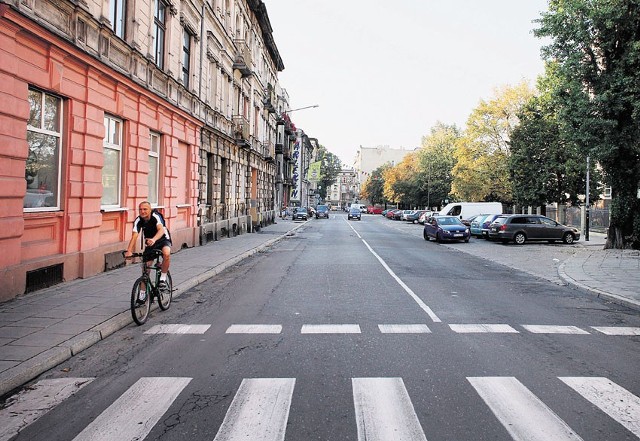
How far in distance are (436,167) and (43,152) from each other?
206 ft

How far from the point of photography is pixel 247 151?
Answer: 30031mm

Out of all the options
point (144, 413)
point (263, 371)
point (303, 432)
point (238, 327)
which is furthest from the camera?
point (238, 327)

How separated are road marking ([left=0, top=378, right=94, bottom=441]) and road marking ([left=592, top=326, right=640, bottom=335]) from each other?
6845 mm

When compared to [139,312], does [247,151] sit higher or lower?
higher

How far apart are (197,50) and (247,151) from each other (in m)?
11.2

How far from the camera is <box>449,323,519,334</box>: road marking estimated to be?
22.3 feet

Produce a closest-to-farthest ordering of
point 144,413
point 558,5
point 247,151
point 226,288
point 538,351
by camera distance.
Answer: point 144,413
point 538,351
point 226,288
point 558,5
point 247,151

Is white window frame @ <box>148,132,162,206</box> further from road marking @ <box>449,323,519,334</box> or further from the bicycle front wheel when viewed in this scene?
road marking @ <box>449,323,519,334</box>

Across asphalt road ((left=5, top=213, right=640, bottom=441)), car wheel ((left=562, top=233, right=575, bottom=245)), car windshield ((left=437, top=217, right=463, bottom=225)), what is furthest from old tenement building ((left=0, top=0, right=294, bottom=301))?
car wheel ((left=562, top=233, right=575, bottom=245))

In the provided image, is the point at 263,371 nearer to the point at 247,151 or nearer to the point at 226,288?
the point at 226,288

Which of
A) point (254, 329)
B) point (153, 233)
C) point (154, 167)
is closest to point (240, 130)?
point (154, 167)

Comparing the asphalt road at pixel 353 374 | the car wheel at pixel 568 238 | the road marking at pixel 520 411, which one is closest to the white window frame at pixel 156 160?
the asphalt road at pixel 353 374

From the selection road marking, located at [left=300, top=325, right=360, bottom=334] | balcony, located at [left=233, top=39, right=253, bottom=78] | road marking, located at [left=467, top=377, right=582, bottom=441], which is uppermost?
balcony, located at [left=233, top=39, right=253, bottom=78]

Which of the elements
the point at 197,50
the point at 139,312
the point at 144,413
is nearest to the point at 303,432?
the point at 144,413
